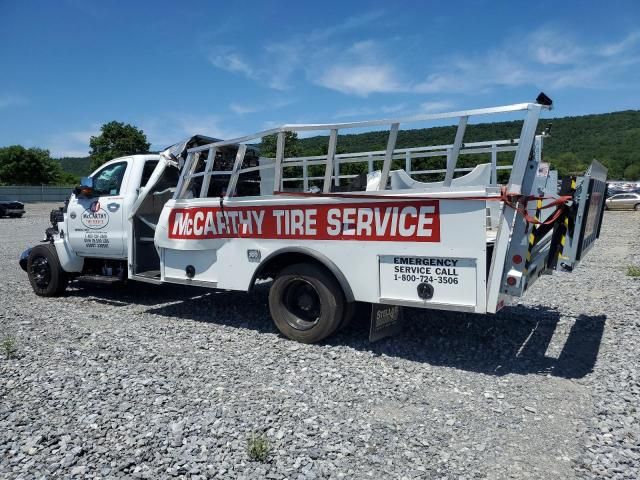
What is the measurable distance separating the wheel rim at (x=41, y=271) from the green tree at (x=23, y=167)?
74.1 meters

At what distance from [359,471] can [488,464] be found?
813mm

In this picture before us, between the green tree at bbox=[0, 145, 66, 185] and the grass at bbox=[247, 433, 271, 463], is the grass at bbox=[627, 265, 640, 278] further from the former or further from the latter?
the green tree at bbox=[0, 145, 66, 185]

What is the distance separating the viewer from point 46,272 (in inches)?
330

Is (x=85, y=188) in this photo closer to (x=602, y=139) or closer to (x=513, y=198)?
(x=513, y=198)

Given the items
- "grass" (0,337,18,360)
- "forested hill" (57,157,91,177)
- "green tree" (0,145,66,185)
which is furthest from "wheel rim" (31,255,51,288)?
"forested hill" (57,157,91,177)

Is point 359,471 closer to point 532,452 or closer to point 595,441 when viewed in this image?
point 532,452

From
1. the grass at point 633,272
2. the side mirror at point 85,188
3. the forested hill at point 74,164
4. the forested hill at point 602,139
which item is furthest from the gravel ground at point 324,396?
the forested hill at point 74,164

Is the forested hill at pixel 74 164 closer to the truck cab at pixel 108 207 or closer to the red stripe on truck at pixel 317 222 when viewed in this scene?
the truck cab at pixel 108 207

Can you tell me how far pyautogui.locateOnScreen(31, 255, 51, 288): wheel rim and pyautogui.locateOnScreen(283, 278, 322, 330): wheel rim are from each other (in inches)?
185

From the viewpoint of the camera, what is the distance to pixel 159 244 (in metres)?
6.70

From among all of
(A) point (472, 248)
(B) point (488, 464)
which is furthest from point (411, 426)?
(A) point (472, 248)

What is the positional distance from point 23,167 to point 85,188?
75.6 meters

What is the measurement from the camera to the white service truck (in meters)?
4.53

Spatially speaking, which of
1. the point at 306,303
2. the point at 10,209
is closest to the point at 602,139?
the point at 10,209
